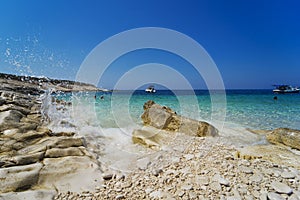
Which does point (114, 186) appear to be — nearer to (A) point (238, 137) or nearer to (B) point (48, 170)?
(B) point (48, 170)

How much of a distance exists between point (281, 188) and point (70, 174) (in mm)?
3520

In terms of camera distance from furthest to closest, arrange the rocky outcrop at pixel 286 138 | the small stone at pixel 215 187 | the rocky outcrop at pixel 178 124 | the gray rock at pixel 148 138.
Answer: the rocky outcrop at pixel 178 124 < the rocky outcrop at pixel 286 138 < the gray rock at pixel 148 138 < the small stone at pixel 215 187

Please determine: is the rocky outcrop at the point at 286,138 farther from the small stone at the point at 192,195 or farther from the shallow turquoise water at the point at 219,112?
the small stone at the point at 192,195

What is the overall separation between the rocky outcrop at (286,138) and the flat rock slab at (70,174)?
619cm

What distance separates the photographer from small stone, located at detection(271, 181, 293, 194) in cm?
286

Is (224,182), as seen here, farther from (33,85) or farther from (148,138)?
(33,85)

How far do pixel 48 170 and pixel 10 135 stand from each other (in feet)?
7.05

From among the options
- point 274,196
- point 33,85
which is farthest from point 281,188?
point 33,85

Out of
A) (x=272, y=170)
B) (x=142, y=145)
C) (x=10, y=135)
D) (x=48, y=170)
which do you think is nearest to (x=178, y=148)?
(x=142, y=145)

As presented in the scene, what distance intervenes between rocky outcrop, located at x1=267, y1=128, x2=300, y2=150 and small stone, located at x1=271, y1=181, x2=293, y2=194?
3.72m

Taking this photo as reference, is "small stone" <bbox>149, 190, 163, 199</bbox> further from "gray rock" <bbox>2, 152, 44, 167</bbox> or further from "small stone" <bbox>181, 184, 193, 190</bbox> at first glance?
"gray rock" <bbox>2, 152, 44, 167</bbox>

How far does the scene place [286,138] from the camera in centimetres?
639

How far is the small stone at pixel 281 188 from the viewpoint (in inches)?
113

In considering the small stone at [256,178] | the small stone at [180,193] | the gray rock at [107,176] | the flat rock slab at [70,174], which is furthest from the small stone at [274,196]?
the flat rock slab at [70,174]
